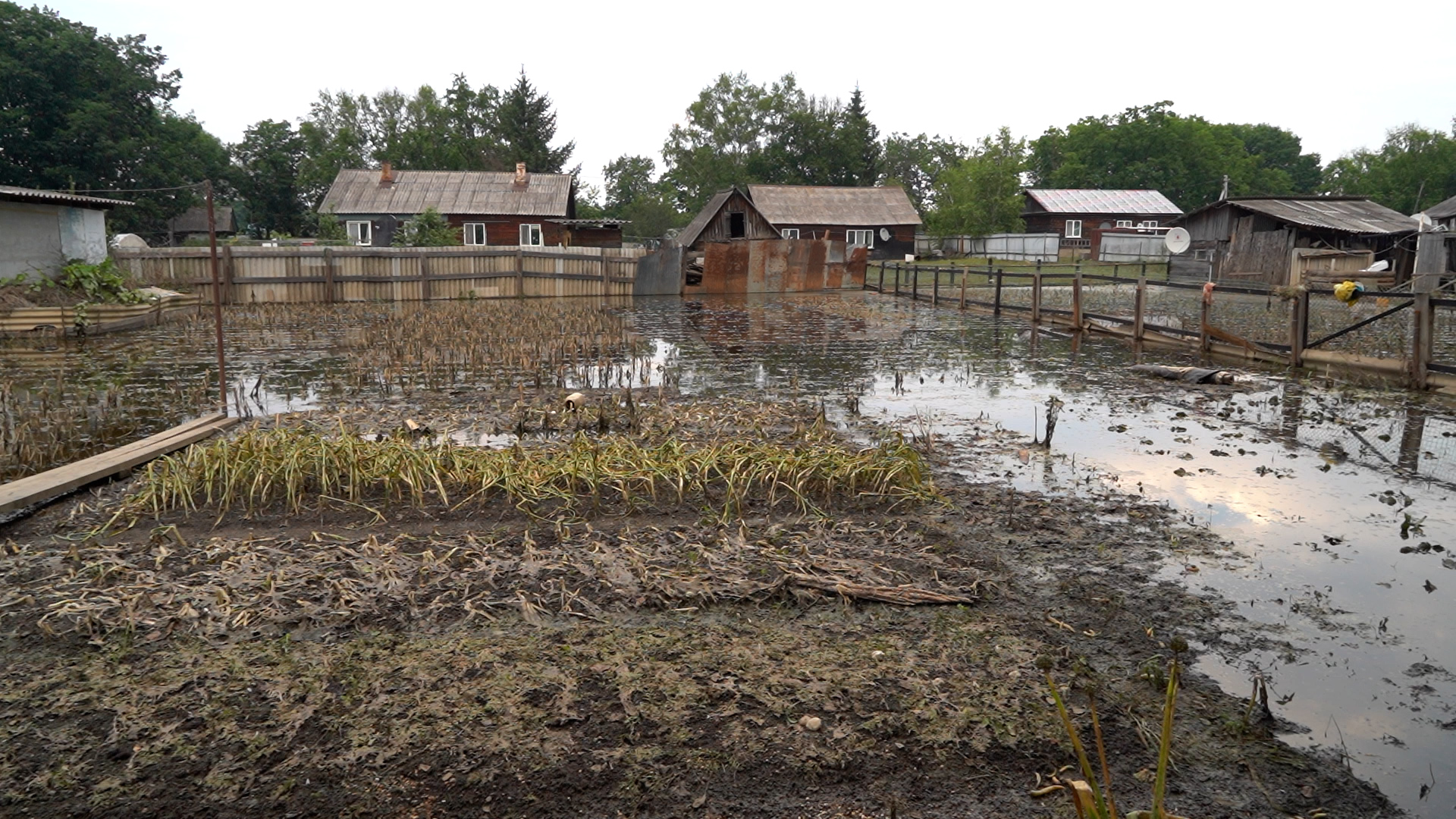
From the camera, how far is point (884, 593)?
4.69m

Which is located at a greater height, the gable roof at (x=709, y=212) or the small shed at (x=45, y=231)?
the gable roof at (x=709, y=212)

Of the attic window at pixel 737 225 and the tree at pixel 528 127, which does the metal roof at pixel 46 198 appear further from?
the tree at pixel 528 127

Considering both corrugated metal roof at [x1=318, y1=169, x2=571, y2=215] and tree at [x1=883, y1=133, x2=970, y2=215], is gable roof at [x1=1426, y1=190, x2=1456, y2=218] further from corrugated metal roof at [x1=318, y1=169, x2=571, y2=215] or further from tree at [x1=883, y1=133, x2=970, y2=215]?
tree at [x1=883, y1=133, x2=970, y2=215]

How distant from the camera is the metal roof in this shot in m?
17.8

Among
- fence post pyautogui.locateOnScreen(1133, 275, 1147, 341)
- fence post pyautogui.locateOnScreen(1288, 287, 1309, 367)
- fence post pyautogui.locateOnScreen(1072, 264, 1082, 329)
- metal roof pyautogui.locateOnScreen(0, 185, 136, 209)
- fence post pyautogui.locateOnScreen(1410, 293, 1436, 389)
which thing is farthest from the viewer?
metal roof pyautogui.locateOnScreen(0, 185, 136, 209)

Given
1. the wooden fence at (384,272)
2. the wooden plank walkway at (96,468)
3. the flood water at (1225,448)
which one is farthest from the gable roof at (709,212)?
the wooden plank walkway at (96,468)

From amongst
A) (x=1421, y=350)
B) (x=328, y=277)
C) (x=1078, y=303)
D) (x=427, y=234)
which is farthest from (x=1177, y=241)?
(x=328, y=277)

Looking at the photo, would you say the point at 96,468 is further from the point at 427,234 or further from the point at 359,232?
the point at 359,232

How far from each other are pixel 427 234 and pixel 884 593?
32.7 meters

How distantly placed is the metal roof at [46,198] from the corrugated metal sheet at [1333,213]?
1330 inches

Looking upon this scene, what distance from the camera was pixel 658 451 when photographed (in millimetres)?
6918

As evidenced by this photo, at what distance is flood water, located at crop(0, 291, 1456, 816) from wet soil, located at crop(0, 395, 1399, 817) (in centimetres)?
29

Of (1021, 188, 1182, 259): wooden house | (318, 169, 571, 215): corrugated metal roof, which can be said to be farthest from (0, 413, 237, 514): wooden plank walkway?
(1021, 188, 1182, 259): wooden house

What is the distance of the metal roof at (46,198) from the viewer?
17.8m
